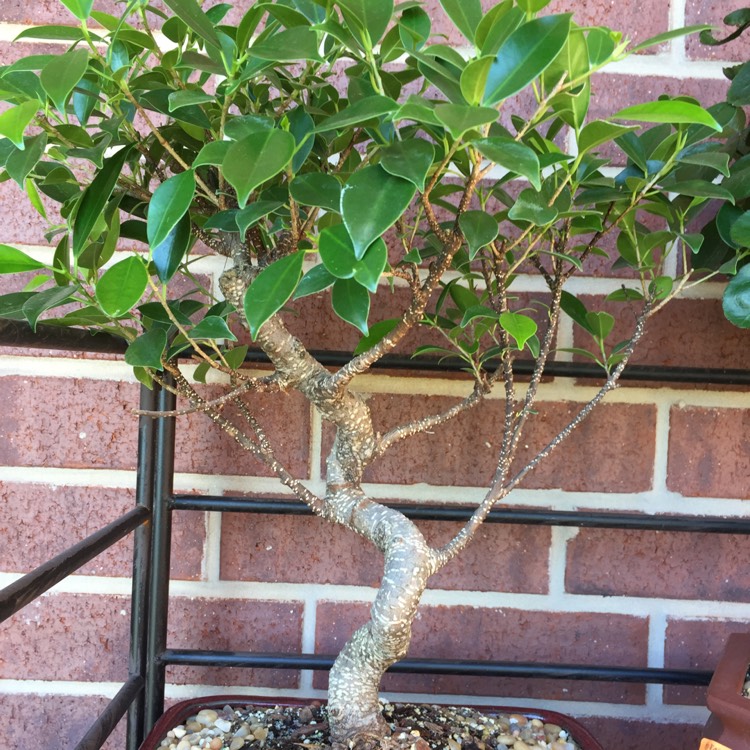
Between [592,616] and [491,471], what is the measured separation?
20 cm

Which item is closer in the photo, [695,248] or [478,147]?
[478,147]

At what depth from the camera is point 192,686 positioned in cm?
73

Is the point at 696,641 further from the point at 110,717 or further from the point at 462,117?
the point at 462,117

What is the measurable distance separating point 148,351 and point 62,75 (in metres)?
0.15

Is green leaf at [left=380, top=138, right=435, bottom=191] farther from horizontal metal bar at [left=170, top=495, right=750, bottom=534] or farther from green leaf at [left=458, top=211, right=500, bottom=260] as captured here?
horizontal metal bar at [left=170, top=495, right=750, bottom=534]

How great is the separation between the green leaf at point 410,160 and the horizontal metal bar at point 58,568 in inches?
11.1

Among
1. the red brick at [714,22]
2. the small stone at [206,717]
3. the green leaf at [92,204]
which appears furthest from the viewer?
the red brick at [714,22]

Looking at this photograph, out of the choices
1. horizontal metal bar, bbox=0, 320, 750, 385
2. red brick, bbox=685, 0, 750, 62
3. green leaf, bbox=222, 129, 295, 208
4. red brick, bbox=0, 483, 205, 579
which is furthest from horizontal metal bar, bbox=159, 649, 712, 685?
red brick, bbox=685, 0, 750, 62

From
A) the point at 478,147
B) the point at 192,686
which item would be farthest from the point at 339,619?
the point at 478,147

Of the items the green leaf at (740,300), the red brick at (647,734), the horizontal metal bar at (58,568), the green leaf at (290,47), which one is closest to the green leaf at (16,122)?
the green leaf at (290,47)

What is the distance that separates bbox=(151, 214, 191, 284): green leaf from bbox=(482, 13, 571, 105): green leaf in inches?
7.7

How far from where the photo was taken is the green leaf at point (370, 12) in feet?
0.90

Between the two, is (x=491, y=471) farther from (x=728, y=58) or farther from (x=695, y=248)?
(x=728, y=58)

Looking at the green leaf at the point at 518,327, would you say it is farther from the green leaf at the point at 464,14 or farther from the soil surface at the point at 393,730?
the soil surface at the point at 393,730
